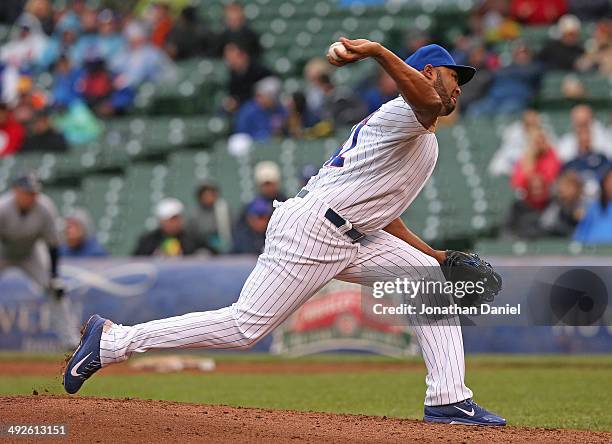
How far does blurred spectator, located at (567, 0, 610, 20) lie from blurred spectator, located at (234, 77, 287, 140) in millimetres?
4527

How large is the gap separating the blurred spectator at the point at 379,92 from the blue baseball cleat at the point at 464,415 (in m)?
8.62

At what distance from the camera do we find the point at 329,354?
37.4 ft

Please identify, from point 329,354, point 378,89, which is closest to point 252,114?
point 378,89

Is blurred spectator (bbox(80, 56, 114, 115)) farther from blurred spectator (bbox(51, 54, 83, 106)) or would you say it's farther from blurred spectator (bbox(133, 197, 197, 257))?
blurred spectator (bbox(133, 197, 197, 257))

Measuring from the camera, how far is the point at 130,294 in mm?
11867

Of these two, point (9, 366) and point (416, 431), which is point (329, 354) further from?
point (416, 431)

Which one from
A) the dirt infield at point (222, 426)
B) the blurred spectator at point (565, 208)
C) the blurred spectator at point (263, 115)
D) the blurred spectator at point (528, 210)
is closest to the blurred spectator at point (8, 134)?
the blurred spectator at point (263, 115)

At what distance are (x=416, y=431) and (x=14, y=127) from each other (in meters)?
12.3

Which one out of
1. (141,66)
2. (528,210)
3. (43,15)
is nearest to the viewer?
(528,210)

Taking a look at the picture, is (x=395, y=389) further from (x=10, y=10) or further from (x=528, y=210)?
(x=10, y=10)

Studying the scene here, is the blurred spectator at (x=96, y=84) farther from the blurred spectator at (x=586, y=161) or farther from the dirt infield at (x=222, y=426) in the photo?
the dirt infield at (x=222, y=426)

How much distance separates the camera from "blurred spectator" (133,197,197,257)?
41.1 feet

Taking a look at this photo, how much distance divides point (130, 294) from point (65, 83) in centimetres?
649

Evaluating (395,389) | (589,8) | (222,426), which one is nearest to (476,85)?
(589,8)
